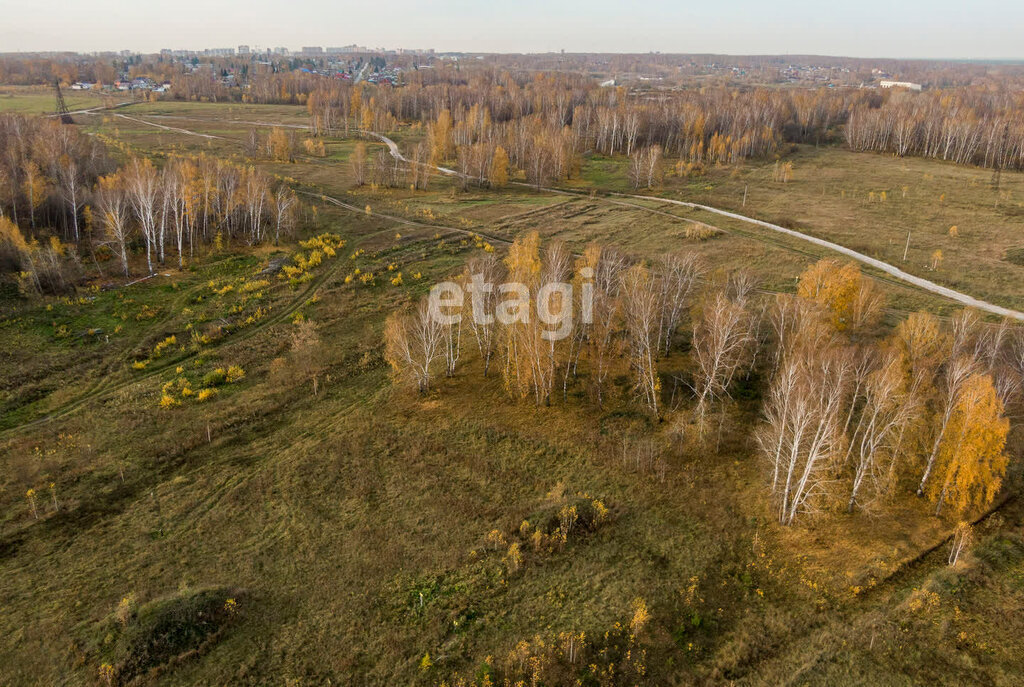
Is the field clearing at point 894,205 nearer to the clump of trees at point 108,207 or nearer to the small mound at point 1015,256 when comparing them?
the small mound at point 1015,256

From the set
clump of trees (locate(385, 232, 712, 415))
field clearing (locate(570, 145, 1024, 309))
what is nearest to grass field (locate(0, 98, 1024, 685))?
clump of trees (locate(385, 232, 712, 415))

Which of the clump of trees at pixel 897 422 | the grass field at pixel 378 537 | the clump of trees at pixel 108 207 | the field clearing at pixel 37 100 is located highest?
the field clearing at pixel 37 100

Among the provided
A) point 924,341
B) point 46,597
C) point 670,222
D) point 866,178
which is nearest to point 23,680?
point 46,597

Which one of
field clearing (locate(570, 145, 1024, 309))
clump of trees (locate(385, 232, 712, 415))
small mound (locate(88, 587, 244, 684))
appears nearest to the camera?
small mound (locate(88, 587, 244, 684))

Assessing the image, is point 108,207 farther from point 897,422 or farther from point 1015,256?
point 1015,256

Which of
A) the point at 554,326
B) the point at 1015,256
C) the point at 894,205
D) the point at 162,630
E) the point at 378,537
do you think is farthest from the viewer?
the point at 894,205

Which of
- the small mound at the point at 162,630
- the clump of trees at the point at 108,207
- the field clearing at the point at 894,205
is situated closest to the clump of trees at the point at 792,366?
the small mound at the point at 162,630

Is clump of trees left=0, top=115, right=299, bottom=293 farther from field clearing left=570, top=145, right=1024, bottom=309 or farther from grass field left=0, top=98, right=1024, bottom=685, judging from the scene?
field clearing left=570, top=145, right=1024, bottom=309

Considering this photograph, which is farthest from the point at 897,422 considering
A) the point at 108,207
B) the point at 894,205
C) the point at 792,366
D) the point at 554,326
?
the point at 894,205
